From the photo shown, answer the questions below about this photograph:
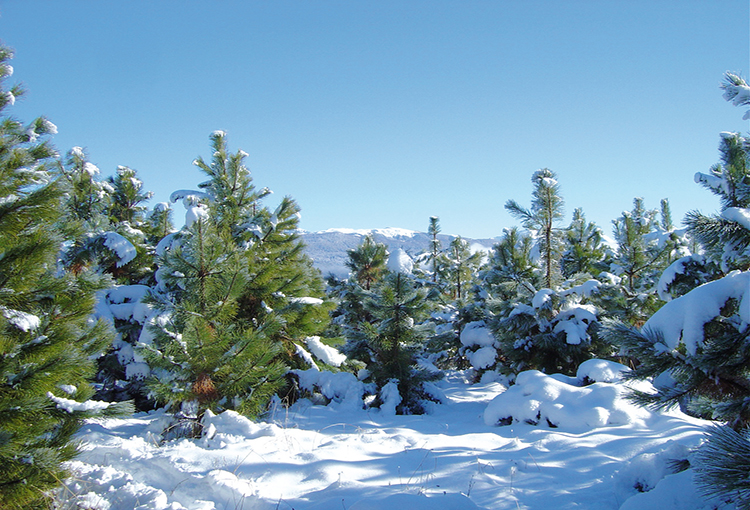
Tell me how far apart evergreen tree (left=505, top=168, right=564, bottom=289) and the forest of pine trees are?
0.03 meters

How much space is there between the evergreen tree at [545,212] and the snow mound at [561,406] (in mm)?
2533

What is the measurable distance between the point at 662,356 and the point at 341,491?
2.78 m

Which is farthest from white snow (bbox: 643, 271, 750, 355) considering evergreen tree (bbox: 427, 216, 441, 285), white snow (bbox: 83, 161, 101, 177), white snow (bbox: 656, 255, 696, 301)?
evergreen tree (bbox: 427, 216, 441, 285)

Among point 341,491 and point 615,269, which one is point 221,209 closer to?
point 341,491

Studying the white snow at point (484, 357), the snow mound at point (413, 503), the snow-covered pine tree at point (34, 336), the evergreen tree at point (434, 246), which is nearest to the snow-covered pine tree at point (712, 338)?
the snow mound at point (413, 503)

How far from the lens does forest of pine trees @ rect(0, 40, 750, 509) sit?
8.82 feet

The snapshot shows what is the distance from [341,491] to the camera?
343 cm

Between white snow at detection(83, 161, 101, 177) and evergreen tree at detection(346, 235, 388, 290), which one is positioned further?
evergreen tree at detection(346, 235, 388, 290)

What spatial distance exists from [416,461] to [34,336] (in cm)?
369

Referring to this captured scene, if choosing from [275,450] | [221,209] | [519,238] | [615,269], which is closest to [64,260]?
[221,209]

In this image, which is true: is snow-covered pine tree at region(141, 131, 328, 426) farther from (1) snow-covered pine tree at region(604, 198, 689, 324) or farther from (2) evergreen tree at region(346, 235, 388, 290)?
(1) snow-covered pine tree at region(604, 198, 689, 324)

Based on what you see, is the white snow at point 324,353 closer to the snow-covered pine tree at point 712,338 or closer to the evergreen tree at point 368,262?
the snow-covered pine tree at point 712,338

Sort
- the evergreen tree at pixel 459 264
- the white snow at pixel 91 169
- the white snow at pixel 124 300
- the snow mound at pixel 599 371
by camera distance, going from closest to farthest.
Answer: the snow mound at pixel 599 371
the white snow at pixel 124 300
the white snow at pixel 91 169
the evergreen tree at pixel 459 264

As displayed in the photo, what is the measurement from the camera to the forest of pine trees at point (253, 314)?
2689 millimetres
